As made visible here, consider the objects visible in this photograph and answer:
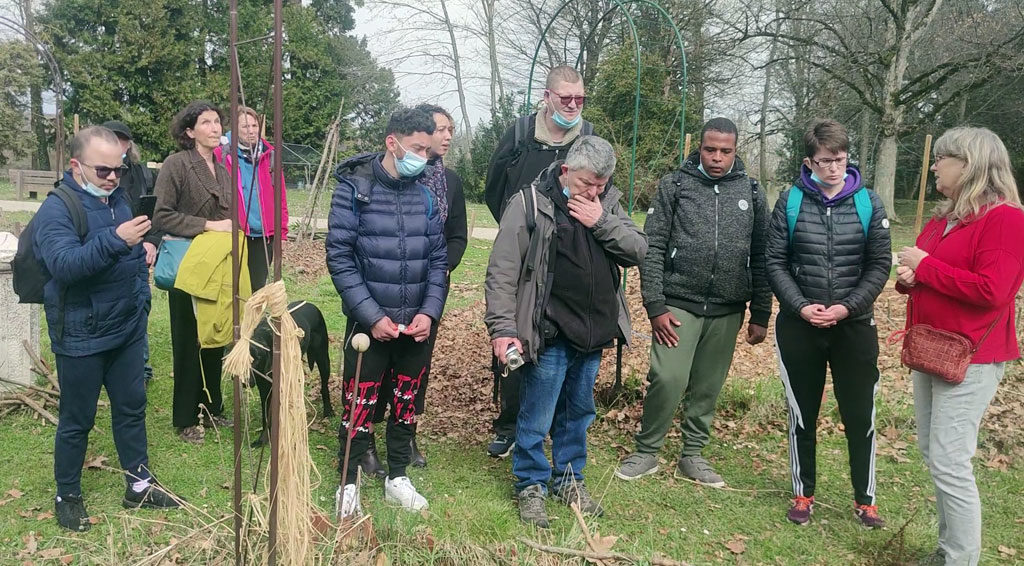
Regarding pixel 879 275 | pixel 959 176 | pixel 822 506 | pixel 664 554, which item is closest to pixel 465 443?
pixel 664 554

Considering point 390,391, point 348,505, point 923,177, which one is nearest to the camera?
point 348,505

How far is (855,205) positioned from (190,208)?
358cm

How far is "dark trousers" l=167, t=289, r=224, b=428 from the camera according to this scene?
14.0ft

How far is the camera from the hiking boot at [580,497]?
143 inches

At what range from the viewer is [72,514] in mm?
3268

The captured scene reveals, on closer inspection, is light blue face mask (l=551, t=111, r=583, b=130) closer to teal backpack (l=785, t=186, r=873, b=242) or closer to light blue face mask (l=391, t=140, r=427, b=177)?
light blue face mask (l=391, t=140, r=427, b=177)

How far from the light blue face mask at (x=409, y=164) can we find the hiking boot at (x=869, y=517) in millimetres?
2766

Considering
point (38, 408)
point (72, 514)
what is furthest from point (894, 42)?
point (72, 514)

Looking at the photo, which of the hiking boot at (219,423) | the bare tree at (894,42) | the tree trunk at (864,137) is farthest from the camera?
the tree trunk at (864,137)

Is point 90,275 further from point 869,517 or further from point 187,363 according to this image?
point 869,517

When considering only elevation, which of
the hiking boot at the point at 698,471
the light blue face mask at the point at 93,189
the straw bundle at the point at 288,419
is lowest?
the hiking boot at the point at 698,471

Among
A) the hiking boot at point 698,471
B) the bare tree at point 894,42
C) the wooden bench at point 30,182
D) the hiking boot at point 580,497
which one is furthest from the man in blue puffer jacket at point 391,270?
the wooden bench at point 30,182

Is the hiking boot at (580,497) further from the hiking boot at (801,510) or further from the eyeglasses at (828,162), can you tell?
the eyeglasses at (828,162)

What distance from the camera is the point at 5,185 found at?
22969 mm
